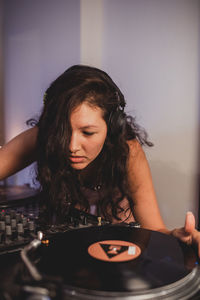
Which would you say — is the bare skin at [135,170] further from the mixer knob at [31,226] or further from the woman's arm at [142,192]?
the mixer knob at [31,226]

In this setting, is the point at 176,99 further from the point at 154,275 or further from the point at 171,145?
the point at 154,275

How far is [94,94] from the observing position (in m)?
1.03

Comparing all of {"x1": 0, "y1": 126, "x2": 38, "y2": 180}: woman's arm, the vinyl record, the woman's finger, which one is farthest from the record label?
{"x1": 0, "y1": 126, "x2": 38, "y2": 180}: woman's arm

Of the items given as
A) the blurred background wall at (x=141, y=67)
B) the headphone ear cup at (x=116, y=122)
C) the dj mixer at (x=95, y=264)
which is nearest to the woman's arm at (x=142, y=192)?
the headphone ear cup at (x=116, y=122)

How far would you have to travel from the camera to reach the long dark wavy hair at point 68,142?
974mm

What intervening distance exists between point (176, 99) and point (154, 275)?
67.4 inches

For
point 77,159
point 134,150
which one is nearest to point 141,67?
point 134,150

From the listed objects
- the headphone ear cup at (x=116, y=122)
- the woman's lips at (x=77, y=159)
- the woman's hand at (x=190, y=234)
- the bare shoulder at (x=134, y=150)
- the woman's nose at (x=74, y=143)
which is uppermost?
the headphone ear cup at (x=116, y=122)

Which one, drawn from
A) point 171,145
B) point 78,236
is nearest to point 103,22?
point 171,145

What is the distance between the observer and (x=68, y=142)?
953 mm

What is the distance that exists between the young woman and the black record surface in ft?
0.36

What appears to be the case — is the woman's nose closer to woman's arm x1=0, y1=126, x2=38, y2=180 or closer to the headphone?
the headphone

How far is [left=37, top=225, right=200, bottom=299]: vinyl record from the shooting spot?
49 cm

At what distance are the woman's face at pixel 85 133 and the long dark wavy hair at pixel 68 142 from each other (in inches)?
0.7
